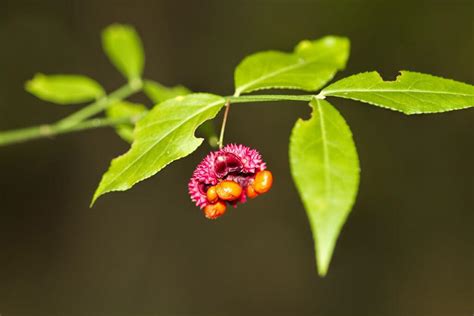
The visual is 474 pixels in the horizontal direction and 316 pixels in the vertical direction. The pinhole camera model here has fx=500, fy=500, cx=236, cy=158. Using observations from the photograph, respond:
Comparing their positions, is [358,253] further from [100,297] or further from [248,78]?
[248,78]

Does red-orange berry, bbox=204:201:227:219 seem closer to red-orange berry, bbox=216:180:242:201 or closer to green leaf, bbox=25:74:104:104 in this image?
red-orange berry, bbox=216:180:242:201

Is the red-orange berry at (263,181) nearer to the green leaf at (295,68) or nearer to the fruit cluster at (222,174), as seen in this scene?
the fruit cluster at (222,174)

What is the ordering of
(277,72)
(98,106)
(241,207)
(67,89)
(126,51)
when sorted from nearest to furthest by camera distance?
(277,72), (98,106), (67,89), (126,51), (241,207)

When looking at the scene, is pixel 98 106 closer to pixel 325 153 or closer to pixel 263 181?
pixel 263 181

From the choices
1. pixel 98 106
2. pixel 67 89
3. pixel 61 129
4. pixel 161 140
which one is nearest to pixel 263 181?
pixel 161 140

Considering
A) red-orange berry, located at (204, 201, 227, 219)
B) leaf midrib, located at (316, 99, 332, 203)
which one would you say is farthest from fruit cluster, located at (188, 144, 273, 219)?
leaf midrib, located at (316, 99, 332, 203)

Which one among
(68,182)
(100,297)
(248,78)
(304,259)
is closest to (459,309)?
(304,259)

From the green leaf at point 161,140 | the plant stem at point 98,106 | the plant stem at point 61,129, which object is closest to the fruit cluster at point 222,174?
the green leaf at point 161,140
